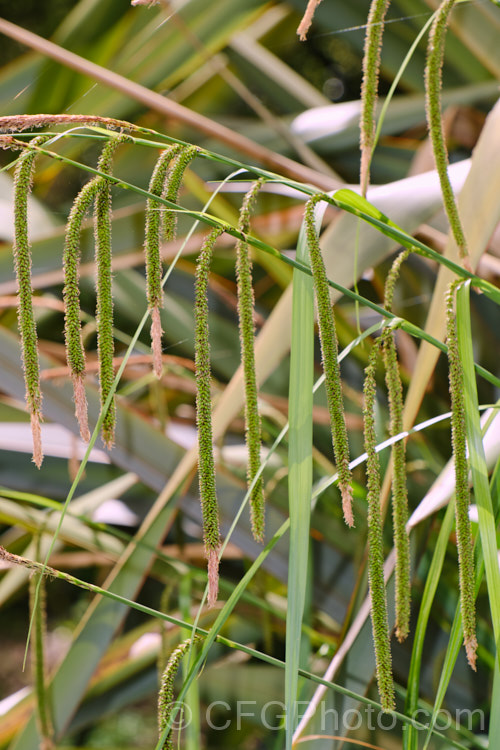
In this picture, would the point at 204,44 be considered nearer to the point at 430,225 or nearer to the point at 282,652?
the point at 430,225

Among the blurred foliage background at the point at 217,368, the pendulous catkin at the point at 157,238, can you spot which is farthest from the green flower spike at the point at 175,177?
the blurred foliage background at the point at 217,368

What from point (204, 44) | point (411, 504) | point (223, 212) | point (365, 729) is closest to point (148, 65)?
point (204, 44)

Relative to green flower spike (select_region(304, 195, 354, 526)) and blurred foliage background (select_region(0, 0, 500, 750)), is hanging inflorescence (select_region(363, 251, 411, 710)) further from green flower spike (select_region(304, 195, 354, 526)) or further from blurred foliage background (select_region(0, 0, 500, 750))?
blurred foliage background (select_region(0, 0, 500, 750))

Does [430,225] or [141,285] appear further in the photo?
[141,285]

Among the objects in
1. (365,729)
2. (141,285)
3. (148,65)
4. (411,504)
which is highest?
(148,65)

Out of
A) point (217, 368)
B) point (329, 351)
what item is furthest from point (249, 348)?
point (217, 368)
